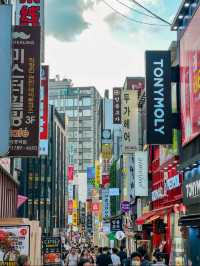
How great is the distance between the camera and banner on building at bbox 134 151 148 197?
4144 cm

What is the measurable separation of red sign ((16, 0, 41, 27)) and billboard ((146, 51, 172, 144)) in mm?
5879

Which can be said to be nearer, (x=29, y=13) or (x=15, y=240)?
(x=15, y=240)

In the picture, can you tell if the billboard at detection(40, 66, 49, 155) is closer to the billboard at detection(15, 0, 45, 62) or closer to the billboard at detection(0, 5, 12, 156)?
the billboard at detection(15, 0, 45, 62)

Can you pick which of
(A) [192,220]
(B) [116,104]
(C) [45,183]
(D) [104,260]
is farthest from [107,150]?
(A) [192,220]

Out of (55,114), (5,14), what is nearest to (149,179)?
(5,14)

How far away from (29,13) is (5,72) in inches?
346

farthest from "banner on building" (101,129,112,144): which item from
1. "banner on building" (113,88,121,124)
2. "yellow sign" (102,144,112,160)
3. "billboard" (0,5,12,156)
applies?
"billboard" (0,5,12,156)

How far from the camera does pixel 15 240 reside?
1501 centimetres

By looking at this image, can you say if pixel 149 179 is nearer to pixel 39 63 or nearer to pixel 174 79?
pixel 174 79

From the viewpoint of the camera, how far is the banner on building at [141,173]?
41.4 m

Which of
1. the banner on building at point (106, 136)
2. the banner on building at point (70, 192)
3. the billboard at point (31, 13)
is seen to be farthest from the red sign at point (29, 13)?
the banner on building at point (70, 192)

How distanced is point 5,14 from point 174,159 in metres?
12.0

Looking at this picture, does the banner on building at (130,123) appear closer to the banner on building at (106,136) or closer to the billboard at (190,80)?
the billboard at (190,80)

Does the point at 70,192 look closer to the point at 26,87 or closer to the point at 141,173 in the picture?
the point at 141,173
